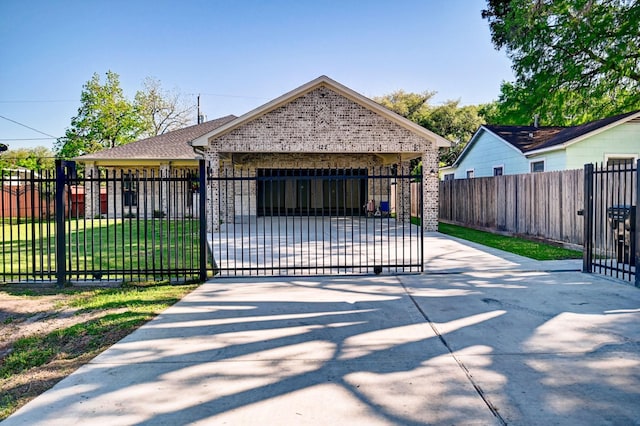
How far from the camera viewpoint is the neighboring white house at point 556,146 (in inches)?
623

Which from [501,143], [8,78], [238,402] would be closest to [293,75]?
[501,143]

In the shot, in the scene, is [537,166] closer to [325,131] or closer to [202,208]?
[325,131]

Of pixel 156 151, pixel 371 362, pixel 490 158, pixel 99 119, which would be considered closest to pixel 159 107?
pixel 99 119

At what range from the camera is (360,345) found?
473 centimetres

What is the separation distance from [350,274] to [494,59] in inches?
751

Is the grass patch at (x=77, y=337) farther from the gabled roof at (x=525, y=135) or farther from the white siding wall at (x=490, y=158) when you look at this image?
the gabled roof at (x=525, y=135)

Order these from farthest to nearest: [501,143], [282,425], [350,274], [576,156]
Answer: [501,143]
[576,156]
[350,274]
[282,425]

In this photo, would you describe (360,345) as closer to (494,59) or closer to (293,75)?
(494,59)

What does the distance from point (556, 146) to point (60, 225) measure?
599 inches

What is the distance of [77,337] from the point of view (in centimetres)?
515

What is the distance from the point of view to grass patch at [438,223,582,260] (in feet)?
34.9

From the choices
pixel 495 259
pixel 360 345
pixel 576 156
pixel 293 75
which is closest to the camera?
pixel 360 345

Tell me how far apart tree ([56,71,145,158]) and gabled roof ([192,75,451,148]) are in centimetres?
2169

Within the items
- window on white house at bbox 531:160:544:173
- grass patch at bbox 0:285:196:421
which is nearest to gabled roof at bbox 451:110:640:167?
window on white house at bbox 531:160:544:173
